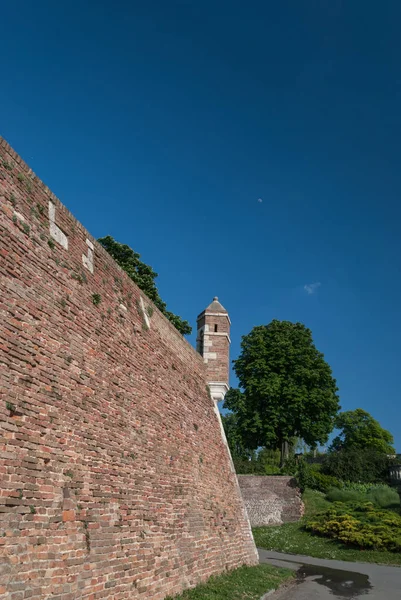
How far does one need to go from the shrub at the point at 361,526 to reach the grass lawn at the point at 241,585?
7.20m

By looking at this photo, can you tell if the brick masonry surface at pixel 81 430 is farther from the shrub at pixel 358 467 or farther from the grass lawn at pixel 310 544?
the shrub at pixel 358 467

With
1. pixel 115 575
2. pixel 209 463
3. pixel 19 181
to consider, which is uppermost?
pixel 19 181

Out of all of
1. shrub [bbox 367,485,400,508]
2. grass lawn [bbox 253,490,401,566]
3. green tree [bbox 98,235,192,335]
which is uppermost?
green tree [bbox 98,235,192,335]

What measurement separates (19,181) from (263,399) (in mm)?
28205

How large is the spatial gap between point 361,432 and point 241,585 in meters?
51.7

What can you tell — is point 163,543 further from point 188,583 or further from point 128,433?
point 128,433

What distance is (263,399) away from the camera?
32656mm

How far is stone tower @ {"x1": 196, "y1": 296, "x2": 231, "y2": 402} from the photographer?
573 inches

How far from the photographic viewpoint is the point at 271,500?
87.2ft

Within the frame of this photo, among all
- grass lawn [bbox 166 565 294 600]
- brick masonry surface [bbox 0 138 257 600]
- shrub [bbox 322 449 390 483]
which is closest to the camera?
brick masonry surface [bbox 0 138 257 600]

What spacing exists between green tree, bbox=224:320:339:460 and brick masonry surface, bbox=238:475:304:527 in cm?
440

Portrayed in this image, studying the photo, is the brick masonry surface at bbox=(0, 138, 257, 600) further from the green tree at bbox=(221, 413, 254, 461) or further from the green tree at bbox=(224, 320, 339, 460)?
the green tree at bbox=(221, 413, 254, 461)

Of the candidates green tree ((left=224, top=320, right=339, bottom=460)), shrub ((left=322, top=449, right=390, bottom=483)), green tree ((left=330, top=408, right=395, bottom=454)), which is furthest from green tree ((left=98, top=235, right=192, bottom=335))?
green tree ((left=330, top=408, right=395, bottom=454))

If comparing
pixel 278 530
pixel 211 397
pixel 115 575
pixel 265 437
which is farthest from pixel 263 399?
pixel 115 575
